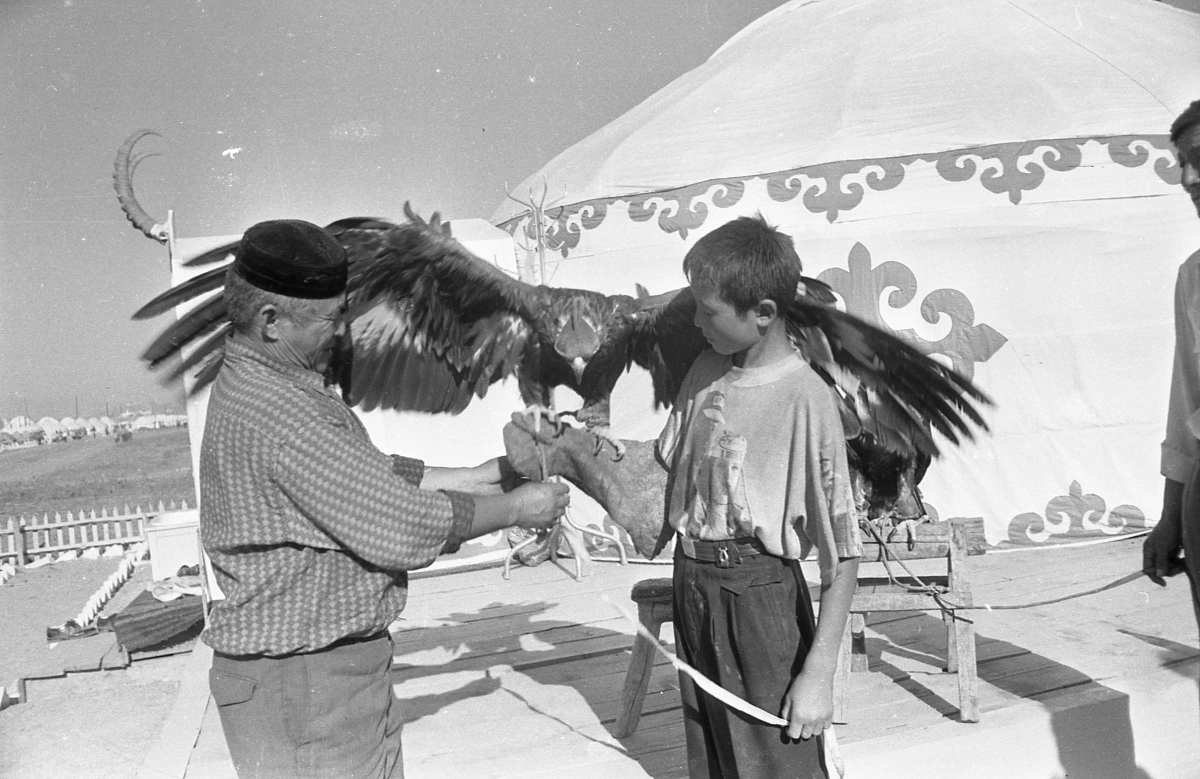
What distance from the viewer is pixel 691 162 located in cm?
616

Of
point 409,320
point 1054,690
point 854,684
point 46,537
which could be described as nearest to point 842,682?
point 854,684

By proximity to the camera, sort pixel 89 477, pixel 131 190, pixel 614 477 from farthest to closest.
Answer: pixel 89 477, pixel 131 190, pixel 614 477

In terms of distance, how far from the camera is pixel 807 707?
1606mm

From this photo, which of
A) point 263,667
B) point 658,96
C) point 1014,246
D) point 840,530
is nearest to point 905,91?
point 1014,246

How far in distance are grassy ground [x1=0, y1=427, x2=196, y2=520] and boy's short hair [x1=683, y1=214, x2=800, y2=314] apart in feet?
35.6

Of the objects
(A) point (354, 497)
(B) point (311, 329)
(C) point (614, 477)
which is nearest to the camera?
(A) point (354, 497)

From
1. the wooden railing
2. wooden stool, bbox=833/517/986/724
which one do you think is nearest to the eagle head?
wooden stool, bbox=833/517/986/724

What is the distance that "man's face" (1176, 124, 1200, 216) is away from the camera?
1.70 m

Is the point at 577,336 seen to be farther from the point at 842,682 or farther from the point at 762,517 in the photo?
the point at 762,517

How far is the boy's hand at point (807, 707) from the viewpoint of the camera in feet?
5.27

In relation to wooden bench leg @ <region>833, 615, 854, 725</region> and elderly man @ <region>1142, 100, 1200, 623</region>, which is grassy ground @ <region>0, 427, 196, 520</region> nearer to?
wooden bench leg @ <region>833, 615, 854, 725</region>

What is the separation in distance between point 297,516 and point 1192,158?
1651 mm

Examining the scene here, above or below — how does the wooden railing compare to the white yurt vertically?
below

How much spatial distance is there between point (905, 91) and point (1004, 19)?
4.55ft
